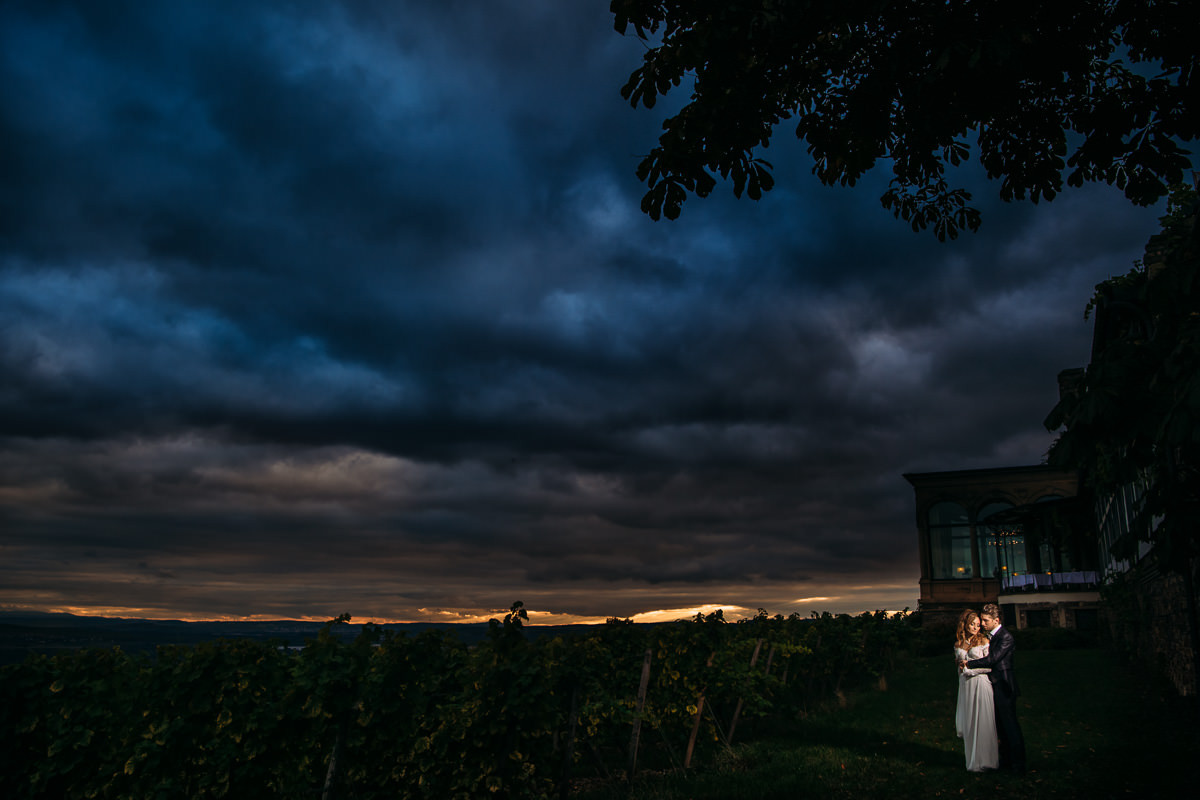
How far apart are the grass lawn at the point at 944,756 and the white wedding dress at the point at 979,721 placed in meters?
0.19

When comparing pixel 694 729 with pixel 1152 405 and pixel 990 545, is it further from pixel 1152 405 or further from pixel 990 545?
pixel 990 545

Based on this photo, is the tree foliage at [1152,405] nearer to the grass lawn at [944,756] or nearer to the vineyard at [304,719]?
the grass lawn at [944,756]

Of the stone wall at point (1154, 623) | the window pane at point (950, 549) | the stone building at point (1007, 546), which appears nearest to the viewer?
the stone wall at point (1154, 623)

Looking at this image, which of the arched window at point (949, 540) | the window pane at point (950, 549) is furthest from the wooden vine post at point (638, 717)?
the window pane at point (950, 549)

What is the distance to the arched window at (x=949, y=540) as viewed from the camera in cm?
3847

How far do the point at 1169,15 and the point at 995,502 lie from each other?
3765 centimetres

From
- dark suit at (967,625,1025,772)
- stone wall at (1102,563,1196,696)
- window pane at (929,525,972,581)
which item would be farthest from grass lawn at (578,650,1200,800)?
window pane at (929,525,972,581)

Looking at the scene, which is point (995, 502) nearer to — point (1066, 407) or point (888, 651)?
point (888, 651)

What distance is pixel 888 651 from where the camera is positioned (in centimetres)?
2252

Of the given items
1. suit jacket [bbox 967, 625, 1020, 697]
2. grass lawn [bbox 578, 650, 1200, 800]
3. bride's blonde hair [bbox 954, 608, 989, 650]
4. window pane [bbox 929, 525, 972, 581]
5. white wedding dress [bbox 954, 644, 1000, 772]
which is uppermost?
window pane [bbox 929, 525, 972, 581]

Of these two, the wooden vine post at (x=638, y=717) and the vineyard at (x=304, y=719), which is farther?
the wooden vine post at (x=638, y=717)

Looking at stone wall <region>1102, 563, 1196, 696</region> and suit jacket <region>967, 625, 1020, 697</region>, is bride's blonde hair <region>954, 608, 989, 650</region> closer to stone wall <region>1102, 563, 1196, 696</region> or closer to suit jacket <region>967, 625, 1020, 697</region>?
suit jacket <region>967, 625, 1020, 697</region>

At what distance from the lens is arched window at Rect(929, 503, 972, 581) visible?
38469 mm

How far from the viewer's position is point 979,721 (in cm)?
935
